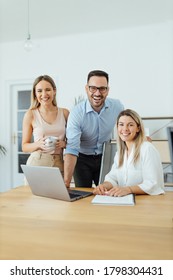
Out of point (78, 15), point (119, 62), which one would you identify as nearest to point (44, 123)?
point (78, 15)

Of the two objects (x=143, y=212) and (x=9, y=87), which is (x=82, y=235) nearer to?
(x=143, y=212)

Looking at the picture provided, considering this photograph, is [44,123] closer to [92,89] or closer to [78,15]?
[92,89]

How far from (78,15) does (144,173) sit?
7.49ft

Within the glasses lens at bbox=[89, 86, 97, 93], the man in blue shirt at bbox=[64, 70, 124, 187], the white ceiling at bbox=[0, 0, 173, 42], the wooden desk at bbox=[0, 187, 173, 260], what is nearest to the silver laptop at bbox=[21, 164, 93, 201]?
the wooden desk at bbox=[0, 187, 173, 260]

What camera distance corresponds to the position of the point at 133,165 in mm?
1447

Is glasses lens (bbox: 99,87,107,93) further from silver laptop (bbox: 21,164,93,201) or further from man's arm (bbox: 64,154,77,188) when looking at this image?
silver laptop (bbox: 21,164,93,201)

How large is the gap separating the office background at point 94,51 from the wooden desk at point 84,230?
91.6 inches

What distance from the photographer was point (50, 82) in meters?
1.80

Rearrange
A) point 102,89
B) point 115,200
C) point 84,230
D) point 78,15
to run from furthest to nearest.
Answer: point 78,15, point 102,89, point 115,200, point 84,230

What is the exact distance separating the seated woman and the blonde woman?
42cm

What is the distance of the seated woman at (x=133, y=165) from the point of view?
1.33m

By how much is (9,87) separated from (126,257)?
12.6ft

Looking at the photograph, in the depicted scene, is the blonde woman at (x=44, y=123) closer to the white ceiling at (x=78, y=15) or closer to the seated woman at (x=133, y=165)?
the seated woman at (x=133, y=165)

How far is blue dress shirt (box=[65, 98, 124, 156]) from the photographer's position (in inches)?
70.3
